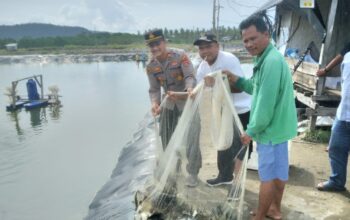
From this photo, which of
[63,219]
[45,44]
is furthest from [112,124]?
[45,44]

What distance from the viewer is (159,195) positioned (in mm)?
3385

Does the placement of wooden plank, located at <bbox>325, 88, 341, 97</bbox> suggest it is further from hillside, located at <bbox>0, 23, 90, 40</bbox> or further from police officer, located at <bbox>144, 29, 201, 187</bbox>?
hillside, located at <bbox>0, 23, 90, 40</bbox>

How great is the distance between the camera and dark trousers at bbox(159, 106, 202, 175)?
3.41m

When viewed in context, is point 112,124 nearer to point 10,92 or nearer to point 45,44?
point 10,92

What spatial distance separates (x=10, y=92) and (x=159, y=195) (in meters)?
17.8

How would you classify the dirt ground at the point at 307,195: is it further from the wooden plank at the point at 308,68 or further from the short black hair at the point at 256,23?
the wooden plank at the point at 308,68

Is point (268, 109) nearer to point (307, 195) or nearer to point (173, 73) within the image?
point (173, 73)

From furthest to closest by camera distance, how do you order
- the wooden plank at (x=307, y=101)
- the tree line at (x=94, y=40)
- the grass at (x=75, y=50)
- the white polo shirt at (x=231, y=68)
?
the tree line at (x=94, y=40) → the grass at (x=75, y=50) → the wooden plank at (x=307, y=101) → the white polo shirt at (x=231, y=68)

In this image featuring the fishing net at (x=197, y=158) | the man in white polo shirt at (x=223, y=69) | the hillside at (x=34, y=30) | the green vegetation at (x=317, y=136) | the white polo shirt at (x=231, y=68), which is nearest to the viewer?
the fishing net at (x=197, y=158)

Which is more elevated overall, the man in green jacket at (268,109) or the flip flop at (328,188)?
the man in green jacket at (268,109)

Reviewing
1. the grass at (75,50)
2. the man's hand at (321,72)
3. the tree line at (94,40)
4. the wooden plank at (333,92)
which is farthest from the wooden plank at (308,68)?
the tree line at (94,40)

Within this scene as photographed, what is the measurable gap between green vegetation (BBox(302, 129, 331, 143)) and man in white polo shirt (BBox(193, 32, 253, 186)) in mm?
2657

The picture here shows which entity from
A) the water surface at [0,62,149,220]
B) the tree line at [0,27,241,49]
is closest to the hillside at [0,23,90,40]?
the tree line at [0,27,241,49]

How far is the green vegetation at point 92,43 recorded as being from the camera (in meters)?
79.3
